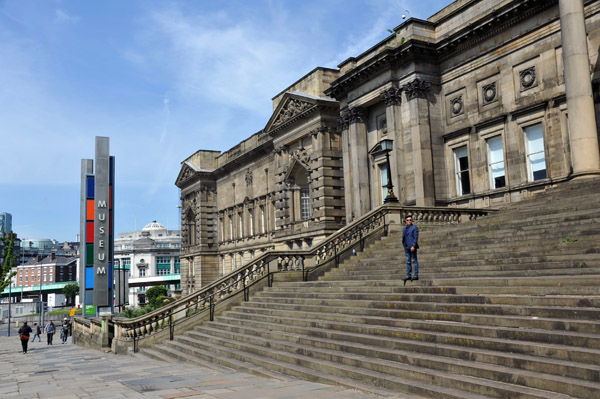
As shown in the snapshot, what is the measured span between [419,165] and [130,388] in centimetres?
1908

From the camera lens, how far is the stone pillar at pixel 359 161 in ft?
99.7

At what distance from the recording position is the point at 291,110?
3888 centimetres

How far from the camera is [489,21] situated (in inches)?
955

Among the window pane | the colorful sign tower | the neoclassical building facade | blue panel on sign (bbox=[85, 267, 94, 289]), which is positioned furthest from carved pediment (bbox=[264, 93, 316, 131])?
blue panel on sign (bbox=[85, 267, 94, 289])

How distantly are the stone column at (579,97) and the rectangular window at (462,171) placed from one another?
23.7ft

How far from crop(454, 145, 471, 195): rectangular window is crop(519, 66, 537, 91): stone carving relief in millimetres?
4191

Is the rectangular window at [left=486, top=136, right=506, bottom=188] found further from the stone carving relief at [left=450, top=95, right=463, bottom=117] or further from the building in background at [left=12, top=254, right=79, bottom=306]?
the building in background at [left=12, top=254, right=79, bottom=306]

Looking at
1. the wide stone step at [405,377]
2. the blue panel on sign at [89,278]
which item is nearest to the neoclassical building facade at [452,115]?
the wide stone step at [405,377]

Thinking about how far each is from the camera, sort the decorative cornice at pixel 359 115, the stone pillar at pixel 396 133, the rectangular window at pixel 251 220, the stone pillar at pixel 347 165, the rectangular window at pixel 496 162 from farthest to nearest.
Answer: the rectangular window at pixel 251 220
the stone pillar at pixel 347 165
the decorative cornice at pixel 359 115
the stone pillar at pixel 396 133
the rectangular window at pixel 496 162

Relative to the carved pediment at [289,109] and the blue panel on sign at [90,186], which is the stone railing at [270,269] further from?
the carved pediment at [289,109]

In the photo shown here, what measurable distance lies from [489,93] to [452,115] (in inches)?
94.0

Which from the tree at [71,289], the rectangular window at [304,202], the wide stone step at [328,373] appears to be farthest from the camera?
the tree at [71,289]

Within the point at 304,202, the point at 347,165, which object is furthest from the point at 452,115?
the point at 304,202

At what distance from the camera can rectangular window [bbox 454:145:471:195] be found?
2620 cm
